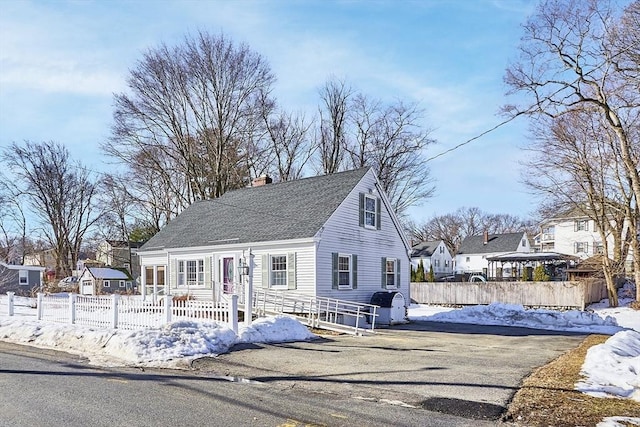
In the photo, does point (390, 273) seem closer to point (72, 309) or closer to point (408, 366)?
point (72, 309)

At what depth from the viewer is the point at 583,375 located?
9.18 m

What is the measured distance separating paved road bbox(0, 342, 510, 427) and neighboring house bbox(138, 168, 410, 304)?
37.0 ft

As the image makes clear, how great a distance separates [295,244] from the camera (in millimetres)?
21250

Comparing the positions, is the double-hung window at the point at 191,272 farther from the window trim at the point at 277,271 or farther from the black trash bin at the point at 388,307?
the black trash bin at the point at 388,307

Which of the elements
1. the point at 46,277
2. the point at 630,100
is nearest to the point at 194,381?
the point at 630,100

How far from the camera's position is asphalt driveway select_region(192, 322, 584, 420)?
7930 mm

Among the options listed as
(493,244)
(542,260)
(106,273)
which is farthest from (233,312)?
(493,244)

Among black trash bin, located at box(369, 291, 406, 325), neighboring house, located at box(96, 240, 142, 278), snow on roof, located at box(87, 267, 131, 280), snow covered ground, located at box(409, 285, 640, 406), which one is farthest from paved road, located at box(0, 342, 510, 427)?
neighboring house, located at box(96, 240, 142, 278)

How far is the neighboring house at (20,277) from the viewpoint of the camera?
43.6m

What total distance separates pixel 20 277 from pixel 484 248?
191 feet

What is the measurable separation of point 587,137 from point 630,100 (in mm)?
8223

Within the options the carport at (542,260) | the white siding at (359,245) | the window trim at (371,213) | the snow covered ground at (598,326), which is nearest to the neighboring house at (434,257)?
the carport at (542,260)

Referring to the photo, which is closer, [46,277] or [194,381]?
[194,381]

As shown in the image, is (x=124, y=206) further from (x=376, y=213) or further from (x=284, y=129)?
(x=376, y=213)
